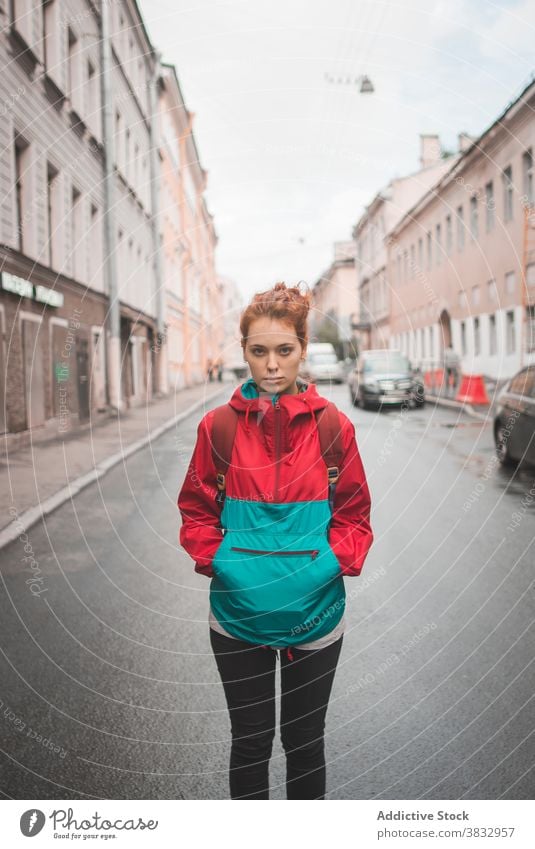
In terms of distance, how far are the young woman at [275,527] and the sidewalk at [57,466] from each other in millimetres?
2725

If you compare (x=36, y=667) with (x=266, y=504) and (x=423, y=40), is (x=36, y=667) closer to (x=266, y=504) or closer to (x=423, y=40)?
(x=266, y=504)

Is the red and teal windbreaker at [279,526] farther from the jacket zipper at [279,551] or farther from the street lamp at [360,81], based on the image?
the street lamp at [360,81]

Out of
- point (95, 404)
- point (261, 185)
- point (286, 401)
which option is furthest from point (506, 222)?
point (286, 401)

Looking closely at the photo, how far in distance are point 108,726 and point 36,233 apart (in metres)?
13.7

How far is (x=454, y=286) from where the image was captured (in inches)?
1346

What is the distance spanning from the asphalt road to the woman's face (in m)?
1.52

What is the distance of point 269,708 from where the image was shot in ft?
7.62

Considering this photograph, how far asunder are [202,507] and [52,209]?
1672 cm

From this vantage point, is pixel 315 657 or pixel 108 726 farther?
pixel 108 726

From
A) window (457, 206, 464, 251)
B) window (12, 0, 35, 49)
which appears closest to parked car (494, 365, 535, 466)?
window (12, 0, 35, 49)

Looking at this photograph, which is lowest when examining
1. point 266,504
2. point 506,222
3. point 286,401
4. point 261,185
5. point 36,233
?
point 266,504

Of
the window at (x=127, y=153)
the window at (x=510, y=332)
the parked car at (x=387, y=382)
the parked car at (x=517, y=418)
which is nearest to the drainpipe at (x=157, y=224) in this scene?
the window at (x=127, y=153)

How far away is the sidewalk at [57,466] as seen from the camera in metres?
8.09

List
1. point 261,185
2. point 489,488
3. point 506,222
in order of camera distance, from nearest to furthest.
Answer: point 261,185, point 489,488, point 506,222
